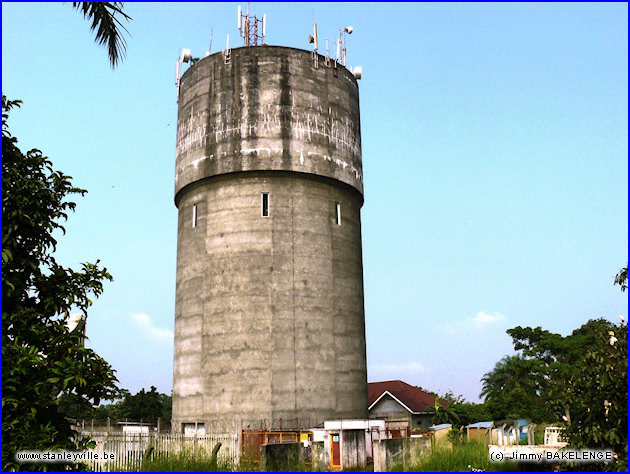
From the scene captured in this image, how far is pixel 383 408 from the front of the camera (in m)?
55.3

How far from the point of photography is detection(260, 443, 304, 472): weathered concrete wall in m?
21.4

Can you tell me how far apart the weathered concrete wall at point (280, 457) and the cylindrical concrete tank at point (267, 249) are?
24.0 feet

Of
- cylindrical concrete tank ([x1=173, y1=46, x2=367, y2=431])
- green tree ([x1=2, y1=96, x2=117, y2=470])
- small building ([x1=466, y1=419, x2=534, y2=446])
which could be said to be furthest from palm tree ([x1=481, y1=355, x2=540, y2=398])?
green tree ([x1=2, y1=96, x2=117, y2=470])

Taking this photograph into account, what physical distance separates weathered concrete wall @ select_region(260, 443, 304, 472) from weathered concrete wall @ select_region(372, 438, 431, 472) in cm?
306

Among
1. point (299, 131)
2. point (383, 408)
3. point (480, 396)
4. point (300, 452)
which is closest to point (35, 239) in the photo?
point (300, 452)

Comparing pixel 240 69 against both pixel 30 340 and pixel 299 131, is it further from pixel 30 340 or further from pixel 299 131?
pixel 30 340

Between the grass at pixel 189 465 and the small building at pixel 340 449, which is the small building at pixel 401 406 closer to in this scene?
the small building at pixel 340 449

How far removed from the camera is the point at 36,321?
535 inches

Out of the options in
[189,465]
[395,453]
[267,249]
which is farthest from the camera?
[267,249]

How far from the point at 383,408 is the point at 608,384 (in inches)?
1599

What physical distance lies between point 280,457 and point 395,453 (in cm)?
497

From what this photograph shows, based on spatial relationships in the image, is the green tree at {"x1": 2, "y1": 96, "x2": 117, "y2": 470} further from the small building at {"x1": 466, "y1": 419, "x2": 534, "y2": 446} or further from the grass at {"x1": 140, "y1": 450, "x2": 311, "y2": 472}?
the small building at {"x1": 466, "y1": 419, "x2": 534, "y2": 446}

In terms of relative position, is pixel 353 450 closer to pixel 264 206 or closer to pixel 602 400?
pixel 602 400

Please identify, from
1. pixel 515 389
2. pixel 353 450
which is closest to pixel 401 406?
pixel 515 389
